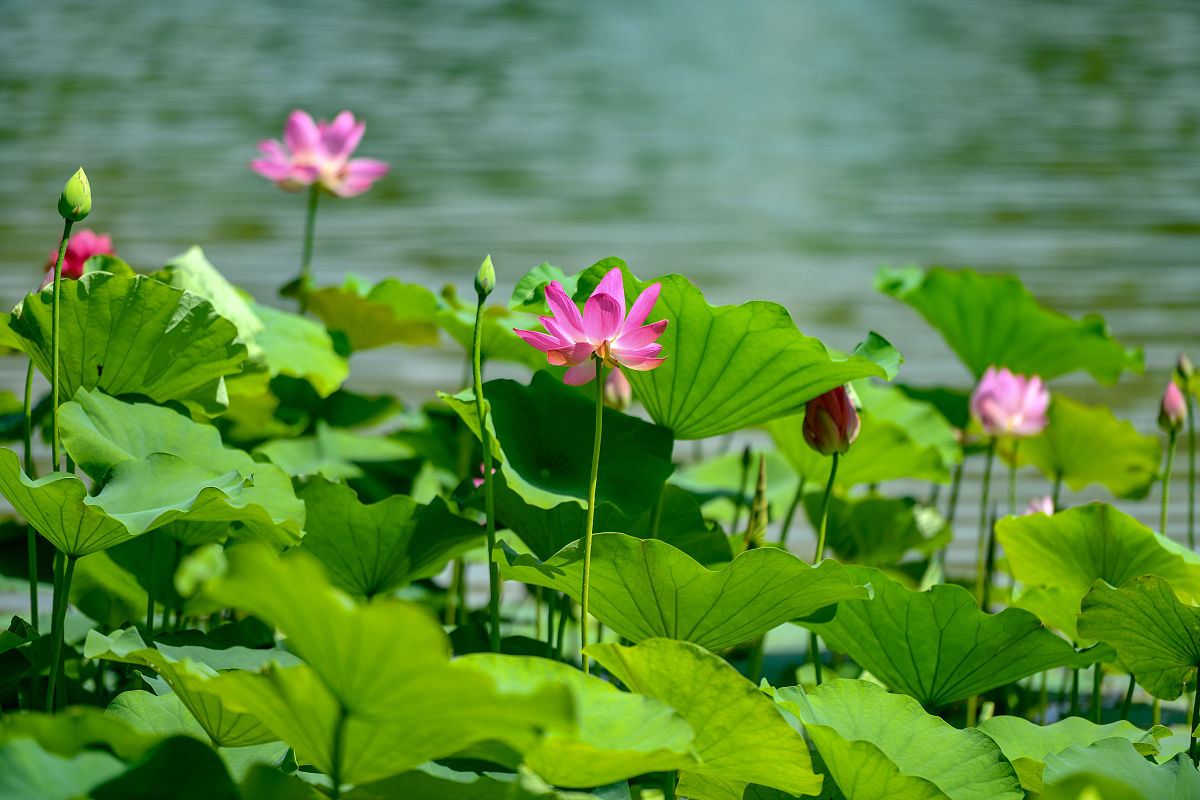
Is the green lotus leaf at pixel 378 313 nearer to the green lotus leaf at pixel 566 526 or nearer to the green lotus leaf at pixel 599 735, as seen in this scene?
the green lotus leaf at pixel 566 526

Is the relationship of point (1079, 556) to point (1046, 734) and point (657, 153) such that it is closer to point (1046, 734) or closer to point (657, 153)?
point (1046, 734)

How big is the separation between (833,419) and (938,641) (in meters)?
0.13

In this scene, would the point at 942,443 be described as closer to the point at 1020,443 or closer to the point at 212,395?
the point at 1020,443

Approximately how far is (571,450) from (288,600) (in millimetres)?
353

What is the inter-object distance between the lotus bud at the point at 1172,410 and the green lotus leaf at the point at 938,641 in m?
0.33

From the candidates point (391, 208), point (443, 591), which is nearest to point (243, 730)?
point (443, 591)

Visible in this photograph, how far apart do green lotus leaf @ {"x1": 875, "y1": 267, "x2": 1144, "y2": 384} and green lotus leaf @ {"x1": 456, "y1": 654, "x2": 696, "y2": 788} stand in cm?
68

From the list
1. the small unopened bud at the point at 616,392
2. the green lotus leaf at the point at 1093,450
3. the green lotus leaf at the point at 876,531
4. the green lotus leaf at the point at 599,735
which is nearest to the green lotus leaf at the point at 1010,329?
the green lotus leaf at the point at 1093,450

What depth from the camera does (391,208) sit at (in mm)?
2977

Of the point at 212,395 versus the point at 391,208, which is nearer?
the point at 212,395

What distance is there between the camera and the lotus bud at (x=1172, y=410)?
0.85m

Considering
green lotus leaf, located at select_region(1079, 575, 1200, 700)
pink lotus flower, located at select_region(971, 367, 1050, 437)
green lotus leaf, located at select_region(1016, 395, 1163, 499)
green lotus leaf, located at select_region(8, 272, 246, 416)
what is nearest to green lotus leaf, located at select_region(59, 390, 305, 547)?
green lotus leaf, located at select_region(8, 272, 246, 416)

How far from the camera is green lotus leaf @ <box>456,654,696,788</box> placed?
0.37m

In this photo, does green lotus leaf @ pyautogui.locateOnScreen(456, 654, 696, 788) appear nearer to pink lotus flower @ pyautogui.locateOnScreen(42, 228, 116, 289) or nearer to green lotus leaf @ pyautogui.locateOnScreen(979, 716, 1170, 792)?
green lotus leaf @ pyautogui.locateOnScreen(979, 716, 1170, 792)
